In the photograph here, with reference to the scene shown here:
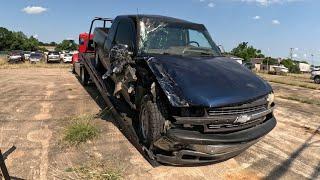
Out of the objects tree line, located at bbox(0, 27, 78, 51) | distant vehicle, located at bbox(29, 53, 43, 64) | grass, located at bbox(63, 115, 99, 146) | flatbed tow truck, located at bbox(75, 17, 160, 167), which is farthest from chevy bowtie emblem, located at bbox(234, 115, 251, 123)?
tree line, located at bbox(0, 27, 78, 51)

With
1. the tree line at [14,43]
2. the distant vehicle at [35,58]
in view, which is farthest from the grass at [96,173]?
the tree line at [14,43]

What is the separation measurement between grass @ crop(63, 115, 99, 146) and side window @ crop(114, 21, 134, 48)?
1489mm

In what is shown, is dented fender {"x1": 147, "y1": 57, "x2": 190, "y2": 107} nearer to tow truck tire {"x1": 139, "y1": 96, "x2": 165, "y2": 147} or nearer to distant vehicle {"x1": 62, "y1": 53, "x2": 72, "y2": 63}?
tow truck tire {"x1": 139, "y1": 96, "x2": 165, "y2": 147}

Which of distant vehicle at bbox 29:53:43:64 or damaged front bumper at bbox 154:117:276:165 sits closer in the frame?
damaged front bumper at bbox 154:117:276:165

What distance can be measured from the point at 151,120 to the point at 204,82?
0.84m

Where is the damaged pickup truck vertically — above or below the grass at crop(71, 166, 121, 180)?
above

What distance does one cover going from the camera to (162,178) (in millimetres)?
4637

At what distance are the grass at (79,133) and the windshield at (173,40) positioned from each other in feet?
4.80

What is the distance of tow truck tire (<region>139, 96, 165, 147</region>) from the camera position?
Answer: 4793 mm

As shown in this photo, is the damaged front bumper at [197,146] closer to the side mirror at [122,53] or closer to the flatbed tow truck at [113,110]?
the flatbed tow truck at [113,110]

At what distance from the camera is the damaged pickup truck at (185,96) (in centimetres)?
455

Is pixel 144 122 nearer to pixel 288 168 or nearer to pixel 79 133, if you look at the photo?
pixel 79 133

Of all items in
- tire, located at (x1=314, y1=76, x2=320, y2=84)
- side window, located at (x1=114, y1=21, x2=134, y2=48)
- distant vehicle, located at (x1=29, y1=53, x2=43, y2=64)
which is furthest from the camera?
distant vehicle, located at (x1=29, y1=53, x2=43, y2=64)

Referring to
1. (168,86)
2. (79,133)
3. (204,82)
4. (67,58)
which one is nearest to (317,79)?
(67,58)
